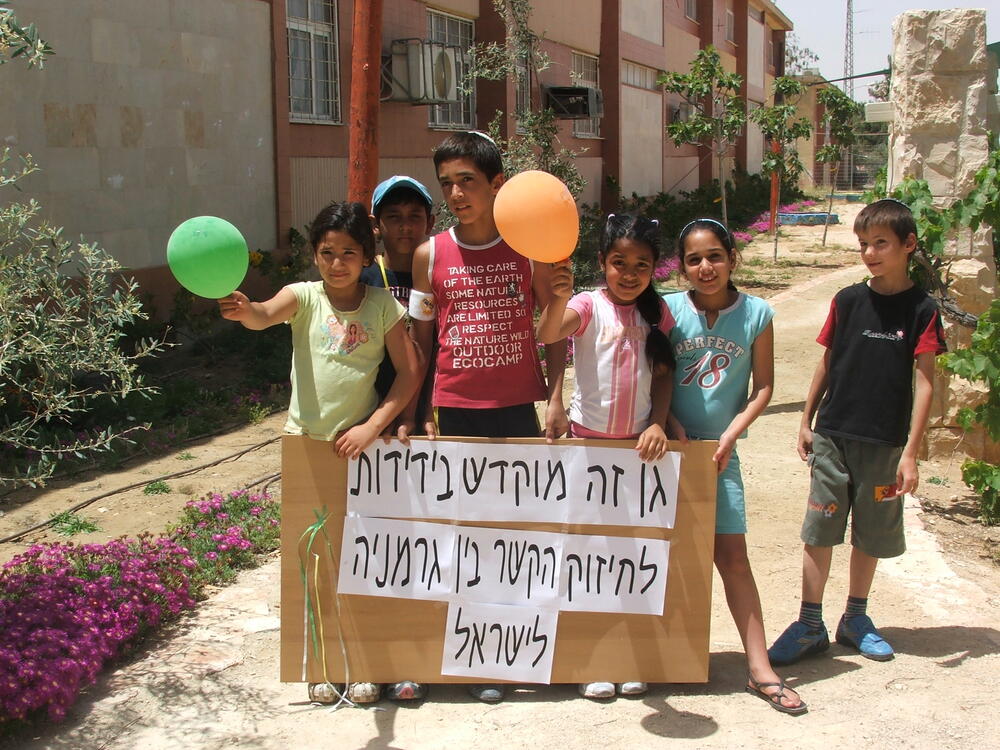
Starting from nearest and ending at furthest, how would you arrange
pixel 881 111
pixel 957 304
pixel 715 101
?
1. pixel 957 304
2. pixel 881 111
3. pixel 715 101

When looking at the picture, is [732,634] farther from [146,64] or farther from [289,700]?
[146,64]

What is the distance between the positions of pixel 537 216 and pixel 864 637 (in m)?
2.14

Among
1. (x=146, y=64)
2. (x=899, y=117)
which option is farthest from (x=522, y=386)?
(x=146, y=64)

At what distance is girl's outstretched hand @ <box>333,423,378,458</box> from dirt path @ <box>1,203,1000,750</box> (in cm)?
90

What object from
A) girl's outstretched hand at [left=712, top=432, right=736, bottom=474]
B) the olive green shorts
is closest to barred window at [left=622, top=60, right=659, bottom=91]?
the olive green shorts

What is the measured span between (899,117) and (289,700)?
5.36 meters

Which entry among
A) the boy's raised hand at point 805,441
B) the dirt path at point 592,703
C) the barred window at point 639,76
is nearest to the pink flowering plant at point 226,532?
the dirt path at point 592,703

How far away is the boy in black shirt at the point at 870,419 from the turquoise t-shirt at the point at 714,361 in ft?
1.60

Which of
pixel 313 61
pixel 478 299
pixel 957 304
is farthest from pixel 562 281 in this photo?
pixel 313 61

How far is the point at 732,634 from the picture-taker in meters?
4.01

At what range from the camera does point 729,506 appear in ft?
11.3

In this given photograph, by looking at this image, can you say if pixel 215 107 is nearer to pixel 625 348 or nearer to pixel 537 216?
pixel 625 348

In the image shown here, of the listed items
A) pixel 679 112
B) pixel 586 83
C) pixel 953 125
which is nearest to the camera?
pixel 953 125

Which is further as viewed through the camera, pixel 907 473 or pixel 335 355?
pixel 907 473
